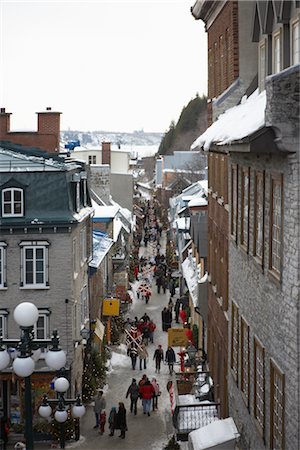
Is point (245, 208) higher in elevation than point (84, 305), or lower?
higher

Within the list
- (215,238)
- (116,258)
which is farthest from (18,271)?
(116,258)

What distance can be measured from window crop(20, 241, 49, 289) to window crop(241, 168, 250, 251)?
10.5m

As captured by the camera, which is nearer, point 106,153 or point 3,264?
point 3,264

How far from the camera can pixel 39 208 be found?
936 inches

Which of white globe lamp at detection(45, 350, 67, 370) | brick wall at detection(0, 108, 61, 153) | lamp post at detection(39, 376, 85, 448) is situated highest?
brick wall at detection(0, 108, 61, 153)

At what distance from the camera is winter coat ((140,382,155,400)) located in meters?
24.1

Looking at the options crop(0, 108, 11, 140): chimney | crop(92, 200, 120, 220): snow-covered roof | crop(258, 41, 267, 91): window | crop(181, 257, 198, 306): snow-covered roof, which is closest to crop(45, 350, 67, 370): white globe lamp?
crop(258, 41, 267, 91): window

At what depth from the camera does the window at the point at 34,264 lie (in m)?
23.6

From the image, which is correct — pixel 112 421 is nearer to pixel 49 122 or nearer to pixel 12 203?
pixel 12 203

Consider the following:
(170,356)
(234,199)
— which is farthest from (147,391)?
(234,199)

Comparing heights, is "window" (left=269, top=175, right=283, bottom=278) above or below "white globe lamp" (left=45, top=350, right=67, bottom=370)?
above

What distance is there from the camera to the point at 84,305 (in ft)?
90.7

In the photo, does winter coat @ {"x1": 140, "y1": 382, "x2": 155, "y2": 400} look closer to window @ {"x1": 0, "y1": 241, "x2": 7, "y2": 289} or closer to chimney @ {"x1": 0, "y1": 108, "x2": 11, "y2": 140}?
window @ {"x1": 0, "y1": 241, "x2": 7, "y2": 289}

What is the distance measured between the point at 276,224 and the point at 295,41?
9.42ft
